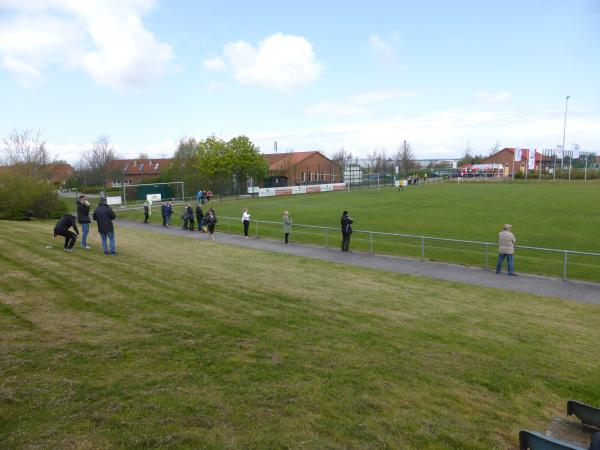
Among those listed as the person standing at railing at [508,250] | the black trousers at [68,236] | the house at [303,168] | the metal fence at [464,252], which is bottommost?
the metal fence at [464,252]

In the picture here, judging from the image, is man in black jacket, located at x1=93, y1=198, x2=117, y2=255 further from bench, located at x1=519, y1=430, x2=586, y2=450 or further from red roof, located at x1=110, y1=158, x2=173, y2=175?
red roof, located at x1=110, y1=158, x2=173, y2=175

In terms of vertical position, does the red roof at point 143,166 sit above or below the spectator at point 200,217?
above

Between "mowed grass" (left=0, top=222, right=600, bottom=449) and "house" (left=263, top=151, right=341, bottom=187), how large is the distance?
59705mm

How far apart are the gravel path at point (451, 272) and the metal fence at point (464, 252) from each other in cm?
58

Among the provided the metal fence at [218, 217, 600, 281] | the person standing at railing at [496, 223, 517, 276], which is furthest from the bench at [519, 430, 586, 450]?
the person standing at railing at [496, 223, 517, 276]

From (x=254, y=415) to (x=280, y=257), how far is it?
11891 mm

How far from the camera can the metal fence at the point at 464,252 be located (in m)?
13.9

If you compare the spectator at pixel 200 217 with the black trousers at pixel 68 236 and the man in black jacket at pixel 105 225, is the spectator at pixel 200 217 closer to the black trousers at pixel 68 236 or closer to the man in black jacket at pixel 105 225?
the man in black jacket at pixel 105 225

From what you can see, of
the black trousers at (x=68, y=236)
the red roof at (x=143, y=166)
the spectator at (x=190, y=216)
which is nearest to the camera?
the black trousers at (x=68, y=236)

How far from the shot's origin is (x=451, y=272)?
46.2ft

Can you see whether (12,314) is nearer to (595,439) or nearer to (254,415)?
(254,415)

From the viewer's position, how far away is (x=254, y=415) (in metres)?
4.29

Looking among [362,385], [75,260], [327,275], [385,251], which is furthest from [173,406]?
[385,251]

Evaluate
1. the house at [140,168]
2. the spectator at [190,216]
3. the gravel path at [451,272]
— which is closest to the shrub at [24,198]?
the spectator at [190,216]
